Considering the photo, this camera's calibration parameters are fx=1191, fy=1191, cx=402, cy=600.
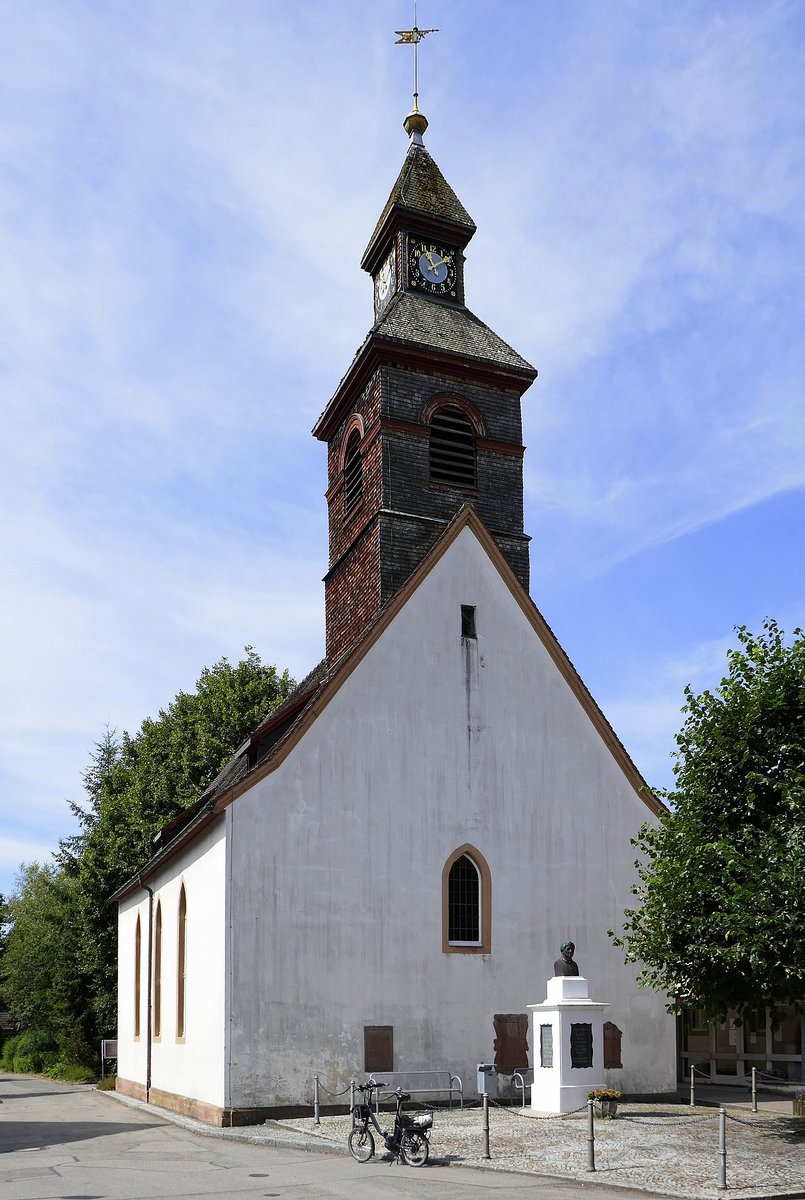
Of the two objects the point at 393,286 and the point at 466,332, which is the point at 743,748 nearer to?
the point at 466,332

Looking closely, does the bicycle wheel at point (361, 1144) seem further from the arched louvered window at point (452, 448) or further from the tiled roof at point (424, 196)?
the tiled roof at point (424, 196)

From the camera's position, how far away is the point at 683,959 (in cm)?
1738

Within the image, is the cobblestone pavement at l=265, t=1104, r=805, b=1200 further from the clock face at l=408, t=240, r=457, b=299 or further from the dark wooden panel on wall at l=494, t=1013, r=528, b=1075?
the clock face at l=408, t=240, r=457, b=299

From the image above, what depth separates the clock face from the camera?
101ft

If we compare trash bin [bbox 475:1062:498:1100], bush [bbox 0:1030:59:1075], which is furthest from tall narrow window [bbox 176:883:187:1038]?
bush [bbox 0:1030:59:1075]

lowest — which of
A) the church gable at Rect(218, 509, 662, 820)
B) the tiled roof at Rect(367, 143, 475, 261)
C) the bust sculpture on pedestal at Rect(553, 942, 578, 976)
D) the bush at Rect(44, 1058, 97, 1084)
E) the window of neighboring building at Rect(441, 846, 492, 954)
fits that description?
the bush at Rect(44, 1058, 97, 1084)

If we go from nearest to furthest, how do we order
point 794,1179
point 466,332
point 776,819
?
point 794,1179
point 776,819
point 466,332

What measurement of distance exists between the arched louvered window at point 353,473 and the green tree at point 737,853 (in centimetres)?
1183

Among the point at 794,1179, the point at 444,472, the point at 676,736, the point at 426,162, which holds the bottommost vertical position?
the point at 794,1179

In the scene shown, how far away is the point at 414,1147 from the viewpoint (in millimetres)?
15383

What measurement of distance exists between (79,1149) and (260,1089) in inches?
126

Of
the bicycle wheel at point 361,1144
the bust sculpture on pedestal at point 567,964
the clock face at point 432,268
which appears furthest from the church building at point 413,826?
the bicycle wheel at point 361,1144

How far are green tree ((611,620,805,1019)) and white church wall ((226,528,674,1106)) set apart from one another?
4.90 metres

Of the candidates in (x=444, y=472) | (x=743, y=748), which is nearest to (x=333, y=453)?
(x=444, y=472)
